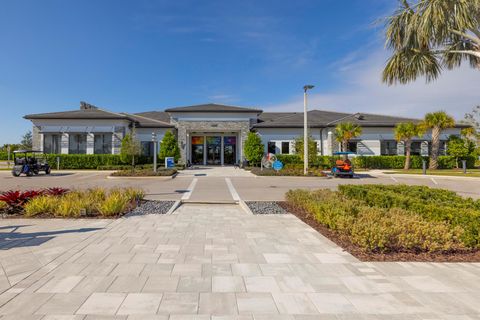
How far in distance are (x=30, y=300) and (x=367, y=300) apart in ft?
13.8

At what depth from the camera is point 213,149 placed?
34.8m

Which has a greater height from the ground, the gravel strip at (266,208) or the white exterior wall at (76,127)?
the white exterior wall at (76,127)

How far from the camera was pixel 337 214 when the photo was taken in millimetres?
6023

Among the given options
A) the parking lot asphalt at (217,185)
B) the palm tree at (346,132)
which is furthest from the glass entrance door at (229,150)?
the parking lot asphalt at (217,185)

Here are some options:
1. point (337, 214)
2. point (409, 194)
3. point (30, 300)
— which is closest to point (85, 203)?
point (30, 300)

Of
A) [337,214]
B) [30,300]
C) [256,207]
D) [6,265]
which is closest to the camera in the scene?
[30,300]

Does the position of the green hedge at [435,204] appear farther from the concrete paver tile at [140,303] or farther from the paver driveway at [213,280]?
the concrete paver tile at [140,303]

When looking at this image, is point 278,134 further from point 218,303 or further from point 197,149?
point 218,303

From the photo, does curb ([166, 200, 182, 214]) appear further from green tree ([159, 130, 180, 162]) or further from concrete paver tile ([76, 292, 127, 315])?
green tree ([159, 130, 180, 162])

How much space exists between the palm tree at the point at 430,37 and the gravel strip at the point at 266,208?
7.14 m

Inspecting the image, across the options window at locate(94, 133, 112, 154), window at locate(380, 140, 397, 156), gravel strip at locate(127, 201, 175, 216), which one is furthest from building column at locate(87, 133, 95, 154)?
window at locate(380, 140, 397, 156)

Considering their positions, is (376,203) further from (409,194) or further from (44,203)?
(44,203)

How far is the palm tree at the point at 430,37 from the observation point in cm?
855

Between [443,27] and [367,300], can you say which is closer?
[367,300]
